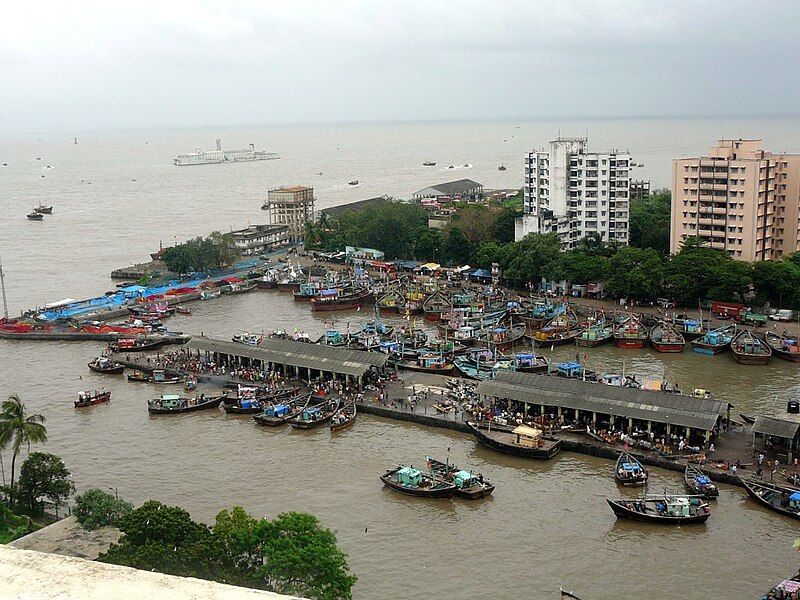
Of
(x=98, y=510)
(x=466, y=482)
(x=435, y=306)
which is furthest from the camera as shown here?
(x=435, y=306)

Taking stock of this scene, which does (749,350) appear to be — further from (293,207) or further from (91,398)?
(293,207)

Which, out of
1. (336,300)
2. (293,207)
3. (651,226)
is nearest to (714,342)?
(651,226)

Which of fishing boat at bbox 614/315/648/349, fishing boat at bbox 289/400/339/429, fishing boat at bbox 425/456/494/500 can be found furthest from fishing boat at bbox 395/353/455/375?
fishing boat at bbox 425/456/494/500

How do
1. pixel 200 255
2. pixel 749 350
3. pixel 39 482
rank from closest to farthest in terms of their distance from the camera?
pixel 39 482 → pixel 749 350 → pixel 200 255

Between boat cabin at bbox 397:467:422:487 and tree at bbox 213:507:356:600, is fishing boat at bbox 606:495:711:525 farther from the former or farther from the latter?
tree at bbox 213:507:356:600

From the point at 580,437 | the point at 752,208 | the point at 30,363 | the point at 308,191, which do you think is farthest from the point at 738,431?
the point at 308,191

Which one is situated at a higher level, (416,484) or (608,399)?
(608,399)
